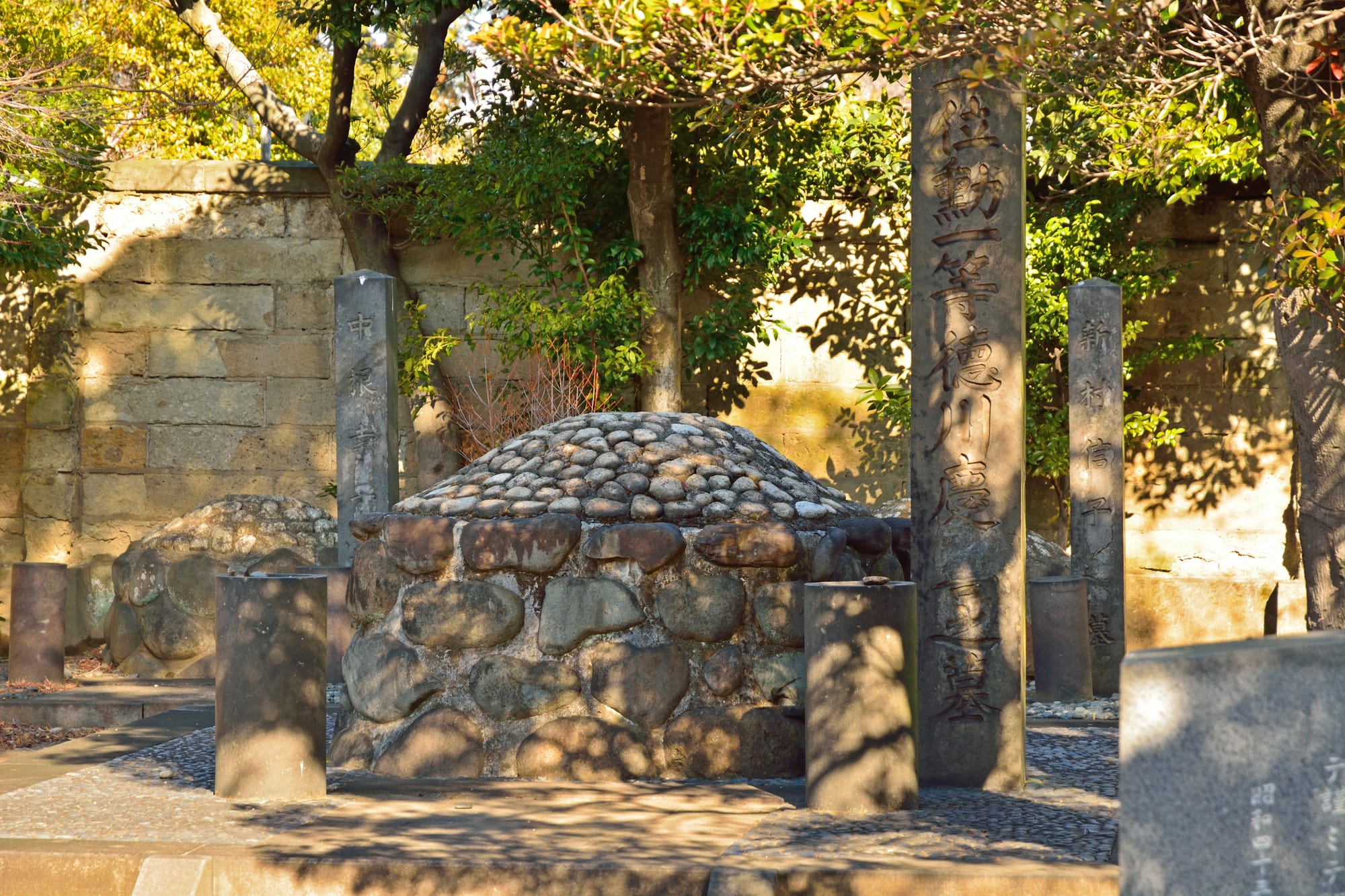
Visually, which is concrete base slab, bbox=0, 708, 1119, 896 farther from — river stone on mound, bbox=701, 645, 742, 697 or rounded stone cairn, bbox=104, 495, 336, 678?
rounded stone cairn, bbox=104, 495, 336, 678

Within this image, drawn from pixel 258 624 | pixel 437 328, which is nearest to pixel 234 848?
pixel 258 624

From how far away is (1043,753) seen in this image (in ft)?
18.1

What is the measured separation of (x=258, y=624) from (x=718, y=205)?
19.5 feet

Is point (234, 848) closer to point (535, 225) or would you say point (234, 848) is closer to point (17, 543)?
point (535, 225)

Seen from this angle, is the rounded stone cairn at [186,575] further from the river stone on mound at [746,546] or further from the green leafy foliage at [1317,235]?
the green leafy foliage at [1317,235]

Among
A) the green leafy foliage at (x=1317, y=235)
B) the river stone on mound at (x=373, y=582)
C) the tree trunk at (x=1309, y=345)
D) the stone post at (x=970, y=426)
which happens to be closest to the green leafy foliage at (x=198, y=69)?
the river stone on mound at (x=373, y=582)

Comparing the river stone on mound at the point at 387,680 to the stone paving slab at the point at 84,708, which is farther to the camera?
the stone paving slab at the point at 84,708

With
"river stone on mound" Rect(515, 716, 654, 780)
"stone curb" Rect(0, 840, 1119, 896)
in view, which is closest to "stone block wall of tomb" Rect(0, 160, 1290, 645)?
"river stone on mound" Rect(515, 716, 654, 780)

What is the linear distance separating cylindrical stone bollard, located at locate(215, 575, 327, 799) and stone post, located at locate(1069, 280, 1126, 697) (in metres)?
4.79

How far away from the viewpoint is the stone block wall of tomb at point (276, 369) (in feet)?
33.9

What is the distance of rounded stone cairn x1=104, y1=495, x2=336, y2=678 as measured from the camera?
8742 mm

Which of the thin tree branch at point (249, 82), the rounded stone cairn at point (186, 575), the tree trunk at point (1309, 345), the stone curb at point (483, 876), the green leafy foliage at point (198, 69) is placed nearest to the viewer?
the stone curb at point (483, 876)

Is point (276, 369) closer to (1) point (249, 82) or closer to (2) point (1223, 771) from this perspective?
(1) point (249, 82)

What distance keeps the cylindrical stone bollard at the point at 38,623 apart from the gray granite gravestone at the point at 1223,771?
7.26 metres
